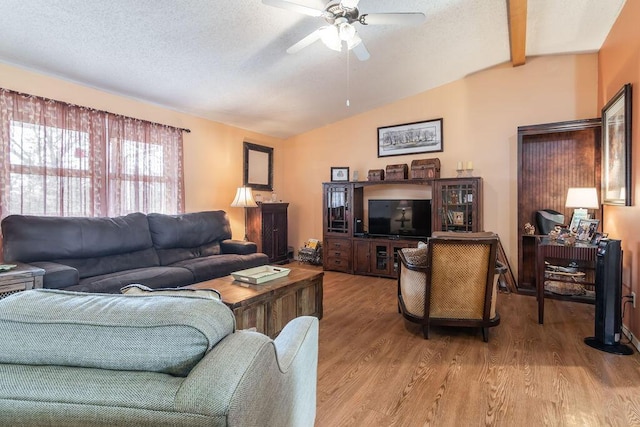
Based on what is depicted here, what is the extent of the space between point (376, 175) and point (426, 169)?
77cm

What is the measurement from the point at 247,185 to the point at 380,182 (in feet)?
7.49

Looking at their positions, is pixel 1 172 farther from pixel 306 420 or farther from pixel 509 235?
pixel 509 235

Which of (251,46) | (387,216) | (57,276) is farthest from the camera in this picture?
(387,216)

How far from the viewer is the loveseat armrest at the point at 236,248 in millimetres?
4172

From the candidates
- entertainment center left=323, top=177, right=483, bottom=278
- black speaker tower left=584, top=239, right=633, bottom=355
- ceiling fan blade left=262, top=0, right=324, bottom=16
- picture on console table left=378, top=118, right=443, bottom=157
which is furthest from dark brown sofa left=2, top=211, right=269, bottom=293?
black speaker tower left=584, top=239, right=633, bottom=355

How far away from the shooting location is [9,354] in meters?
0.70

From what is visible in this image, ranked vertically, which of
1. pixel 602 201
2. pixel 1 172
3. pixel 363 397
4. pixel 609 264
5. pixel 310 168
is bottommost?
pixel 363 397

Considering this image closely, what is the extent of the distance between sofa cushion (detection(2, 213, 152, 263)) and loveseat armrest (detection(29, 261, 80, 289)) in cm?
19

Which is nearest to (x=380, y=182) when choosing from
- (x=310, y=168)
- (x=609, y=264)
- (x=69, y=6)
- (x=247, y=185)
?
(x=310, y=168)

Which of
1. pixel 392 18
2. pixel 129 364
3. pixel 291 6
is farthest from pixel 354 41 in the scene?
pixel 129 364

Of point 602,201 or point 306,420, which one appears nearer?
point 306,420

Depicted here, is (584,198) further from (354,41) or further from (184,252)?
(184,252)

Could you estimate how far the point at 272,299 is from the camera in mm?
2523

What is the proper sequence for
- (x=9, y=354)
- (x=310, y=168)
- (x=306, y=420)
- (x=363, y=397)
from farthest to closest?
(x=310, y=168)
(x=363, y=397)
(x=306, y=420)
(x=9, y=354)
